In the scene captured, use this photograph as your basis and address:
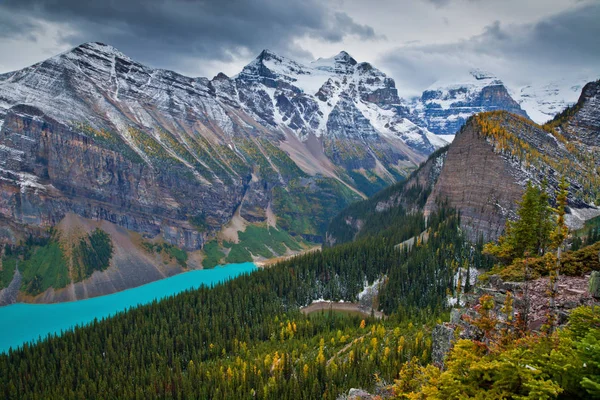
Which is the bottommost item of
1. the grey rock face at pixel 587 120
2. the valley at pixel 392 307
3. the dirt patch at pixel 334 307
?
the dirt patch at pixel 334 307

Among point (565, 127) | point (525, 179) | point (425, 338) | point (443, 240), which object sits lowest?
point (425, 338)

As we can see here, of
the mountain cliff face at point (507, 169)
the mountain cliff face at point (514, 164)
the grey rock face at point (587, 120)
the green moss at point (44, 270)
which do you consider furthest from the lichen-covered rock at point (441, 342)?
the green moss at point (44, 270)

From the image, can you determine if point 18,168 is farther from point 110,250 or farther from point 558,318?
point 558,318

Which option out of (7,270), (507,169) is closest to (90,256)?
(7,270)

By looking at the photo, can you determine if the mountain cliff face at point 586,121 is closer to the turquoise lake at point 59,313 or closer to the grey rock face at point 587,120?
the grey rock face at point 587,120

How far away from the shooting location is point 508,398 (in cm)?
1605

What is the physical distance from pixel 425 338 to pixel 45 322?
13929 cm

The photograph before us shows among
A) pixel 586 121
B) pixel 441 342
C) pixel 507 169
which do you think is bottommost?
pixel 441 342

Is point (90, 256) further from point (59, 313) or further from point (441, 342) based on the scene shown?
point (441, 342)

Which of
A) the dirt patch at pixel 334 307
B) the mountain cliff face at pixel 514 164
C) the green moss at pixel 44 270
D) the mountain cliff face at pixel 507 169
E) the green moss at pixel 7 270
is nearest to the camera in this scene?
the mountain cliff face at pixel 507 169

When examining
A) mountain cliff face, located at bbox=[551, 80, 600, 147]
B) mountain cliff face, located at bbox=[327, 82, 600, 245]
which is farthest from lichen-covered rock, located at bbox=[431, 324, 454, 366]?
mountain cliff face, located at bbox=[551, 80, 600, 147]

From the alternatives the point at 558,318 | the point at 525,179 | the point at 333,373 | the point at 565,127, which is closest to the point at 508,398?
the point at 558,318

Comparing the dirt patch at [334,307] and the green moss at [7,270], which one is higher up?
the green moss at [7,270]

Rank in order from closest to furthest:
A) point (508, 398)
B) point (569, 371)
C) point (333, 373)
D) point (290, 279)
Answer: point (569, 371)
point (508, 398)
point (333, 373)
point (290, 279)
